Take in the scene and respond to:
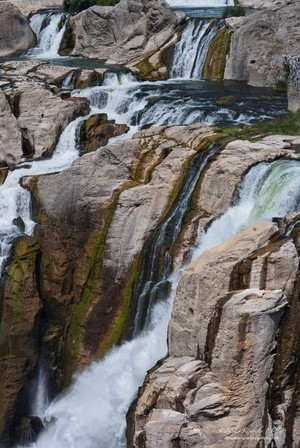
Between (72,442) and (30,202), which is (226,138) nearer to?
(30,202)

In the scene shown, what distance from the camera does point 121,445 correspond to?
16.7 m

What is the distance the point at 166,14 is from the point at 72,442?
88.3ft

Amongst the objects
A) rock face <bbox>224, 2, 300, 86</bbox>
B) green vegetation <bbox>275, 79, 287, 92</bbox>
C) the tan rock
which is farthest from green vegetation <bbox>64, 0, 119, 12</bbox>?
green vegetation <bbox>275, 79, 287, 92</bbox>

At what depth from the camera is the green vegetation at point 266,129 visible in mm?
23656

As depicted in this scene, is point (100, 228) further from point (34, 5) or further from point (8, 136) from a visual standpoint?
point (34, 5)

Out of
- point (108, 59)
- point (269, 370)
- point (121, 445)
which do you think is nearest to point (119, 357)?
point (121, 445)

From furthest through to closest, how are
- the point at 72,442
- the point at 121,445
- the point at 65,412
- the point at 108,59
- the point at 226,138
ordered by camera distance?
the point at 108,59 < the point at 226,138 < the point at 65,412 < the point at 72,442 < the point at 121,445

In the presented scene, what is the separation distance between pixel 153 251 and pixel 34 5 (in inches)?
1359

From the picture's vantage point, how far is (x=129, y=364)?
18500 millimetres

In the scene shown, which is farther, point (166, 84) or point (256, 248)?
point (166, 84)

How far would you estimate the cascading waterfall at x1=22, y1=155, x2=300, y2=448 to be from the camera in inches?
703

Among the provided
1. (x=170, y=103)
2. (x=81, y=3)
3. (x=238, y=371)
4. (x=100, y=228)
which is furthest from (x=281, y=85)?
(x=238, y=371)

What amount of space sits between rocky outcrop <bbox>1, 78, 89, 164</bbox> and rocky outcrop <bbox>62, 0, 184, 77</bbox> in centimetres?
897

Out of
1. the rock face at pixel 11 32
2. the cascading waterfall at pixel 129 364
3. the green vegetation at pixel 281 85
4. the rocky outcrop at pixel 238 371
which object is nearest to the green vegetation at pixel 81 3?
the rock face at pixel 11 32
